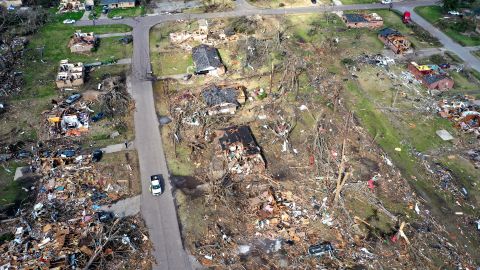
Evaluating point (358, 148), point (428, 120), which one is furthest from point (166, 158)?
point (428, 120)

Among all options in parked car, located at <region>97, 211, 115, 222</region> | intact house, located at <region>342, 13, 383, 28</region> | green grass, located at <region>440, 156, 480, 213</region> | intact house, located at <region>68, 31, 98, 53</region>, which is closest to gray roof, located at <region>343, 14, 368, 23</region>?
intact house, located at <region>342, 13, 383, 28</region>

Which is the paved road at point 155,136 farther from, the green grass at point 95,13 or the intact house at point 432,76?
the intact house at point 432,76

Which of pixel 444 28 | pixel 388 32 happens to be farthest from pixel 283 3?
pixel 444 28

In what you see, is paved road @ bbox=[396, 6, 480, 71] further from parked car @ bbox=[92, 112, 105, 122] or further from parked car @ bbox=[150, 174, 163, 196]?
parked car @ bbox=[92, 112, 105, 122]

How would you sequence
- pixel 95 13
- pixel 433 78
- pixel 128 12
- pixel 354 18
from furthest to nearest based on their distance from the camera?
pixel 128 12 < pixel 95 13 < pixel 354 18 < pixel 433 78

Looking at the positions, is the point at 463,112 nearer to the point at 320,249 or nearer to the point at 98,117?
the point at 320,249
